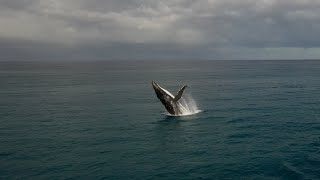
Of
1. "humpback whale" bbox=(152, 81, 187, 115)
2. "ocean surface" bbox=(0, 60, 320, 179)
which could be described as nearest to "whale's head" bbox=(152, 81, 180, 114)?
"humpback whale" bbox=(152, 81, 187, 115)

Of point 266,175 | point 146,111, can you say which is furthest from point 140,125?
point 266,175

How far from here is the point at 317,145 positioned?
44.9m

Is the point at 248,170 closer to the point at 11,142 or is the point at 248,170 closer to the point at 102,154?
the point at 102,154

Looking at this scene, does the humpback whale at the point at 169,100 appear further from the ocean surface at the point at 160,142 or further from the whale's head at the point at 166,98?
the ocean surface at the point at 160,142

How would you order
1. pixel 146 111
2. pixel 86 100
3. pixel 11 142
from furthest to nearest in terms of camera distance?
pixel 86 100
pixel 146 111
pixel 11 142

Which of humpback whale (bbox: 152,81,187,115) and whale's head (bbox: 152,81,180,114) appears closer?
whale's head (bbox: 152,81,180,114)

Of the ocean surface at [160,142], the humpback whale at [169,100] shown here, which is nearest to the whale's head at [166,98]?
the humpback whale at [169,100]

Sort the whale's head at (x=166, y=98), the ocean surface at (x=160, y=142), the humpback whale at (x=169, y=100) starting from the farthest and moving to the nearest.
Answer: the humpback whale at (x=169, y=100)
the whale's head at (x=166, y=98)
the ocean surface at (x=160, y=142)

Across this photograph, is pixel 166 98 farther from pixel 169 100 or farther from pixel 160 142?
pixel 160 142

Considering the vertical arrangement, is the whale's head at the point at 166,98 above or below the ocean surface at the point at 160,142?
above

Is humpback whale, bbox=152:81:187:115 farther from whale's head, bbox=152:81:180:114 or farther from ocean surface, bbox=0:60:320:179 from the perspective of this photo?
ocean surface, bbox=0:60:320:179

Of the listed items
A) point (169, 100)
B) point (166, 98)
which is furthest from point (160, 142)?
point (169, 100)

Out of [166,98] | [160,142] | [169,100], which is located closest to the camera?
[160,142]

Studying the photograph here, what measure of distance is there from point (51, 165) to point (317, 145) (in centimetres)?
3118
